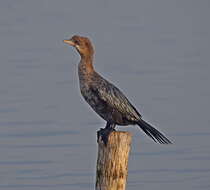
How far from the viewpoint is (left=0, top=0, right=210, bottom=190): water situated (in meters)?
14.5

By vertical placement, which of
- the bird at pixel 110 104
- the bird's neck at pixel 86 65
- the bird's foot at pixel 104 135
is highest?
the bird's neck at pixel 86 65

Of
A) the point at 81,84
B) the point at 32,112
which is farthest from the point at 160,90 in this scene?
the point at 81,84

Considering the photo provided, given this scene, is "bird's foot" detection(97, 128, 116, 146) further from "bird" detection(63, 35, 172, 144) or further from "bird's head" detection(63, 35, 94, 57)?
"bird's head" detection(63, 35, 94, 57)

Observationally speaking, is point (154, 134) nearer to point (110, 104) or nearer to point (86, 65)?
point (110, 104)

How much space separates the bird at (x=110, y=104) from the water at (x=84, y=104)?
314 cm

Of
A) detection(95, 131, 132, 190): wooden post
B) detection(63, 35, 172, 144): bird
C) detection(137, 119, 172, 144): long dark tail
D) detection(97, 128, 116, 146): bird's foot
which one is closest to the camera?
detection(95, 131, 132, 190): wooden post

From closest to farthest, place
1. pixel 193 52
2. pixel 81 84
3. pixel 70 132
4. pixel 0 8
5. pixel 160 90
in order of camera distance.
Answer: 1. pixel 81 84
2. pixel 70 132
3. pixel 160 90
4. pixel 193 52
5. pixel 0 8

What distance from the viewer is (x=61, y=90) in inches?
706

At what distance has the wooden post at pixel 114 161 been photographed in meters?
9.34

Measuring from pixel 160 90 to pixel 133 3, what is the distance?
12.4 meters

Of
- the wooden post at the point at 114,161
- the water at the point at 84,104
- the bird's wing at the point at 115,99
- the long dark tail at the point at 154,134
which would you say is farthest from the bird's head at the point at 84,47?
the water at the point at 84,104

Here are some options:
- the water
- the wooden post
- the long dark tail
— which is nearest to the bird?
the long dark tail

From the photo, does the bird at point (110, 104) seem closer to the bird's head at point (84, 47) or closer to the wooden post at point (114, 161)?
the bird's head at point (84, 47)

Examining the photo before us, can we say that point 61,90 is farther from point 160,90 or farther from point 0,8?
point 0,8
